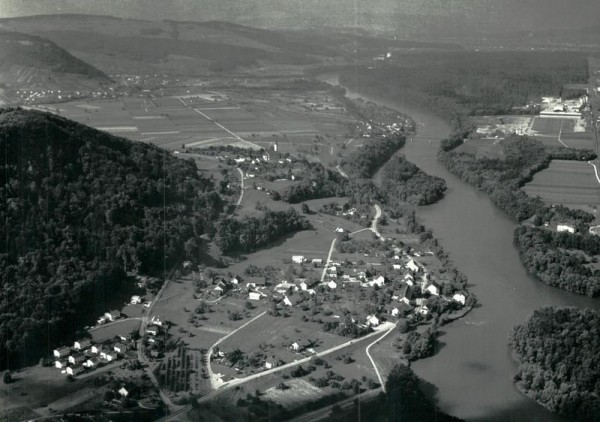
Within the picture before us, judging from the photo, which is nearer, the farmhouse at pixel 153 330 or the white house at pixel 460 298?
the farmhouse at pixel 153 330

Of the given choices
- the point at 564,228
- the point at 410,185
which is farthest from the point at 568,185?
the point at 410,185

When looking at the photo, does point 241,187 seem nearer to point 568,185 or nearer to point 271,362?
point 568,185

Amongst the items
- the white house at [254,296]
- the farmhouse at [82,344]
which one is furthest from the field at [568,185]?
the farmhouse at [82,344]

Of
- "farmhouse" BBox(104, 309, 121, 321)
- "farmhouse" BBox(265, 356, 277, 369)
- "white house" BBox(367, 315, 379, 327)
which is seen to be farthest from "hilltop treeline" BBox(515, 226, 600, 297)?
"farmhouse" BBox(104, 309, 121, 321)

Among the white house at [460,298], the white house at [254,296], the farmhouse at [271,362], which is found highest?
the white house at [460,298]

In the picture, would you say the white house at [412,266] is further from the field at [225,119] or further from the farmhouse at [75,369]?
the field at [225,119]

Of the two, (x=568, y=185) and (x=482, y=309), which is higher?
(x=568, y=185)

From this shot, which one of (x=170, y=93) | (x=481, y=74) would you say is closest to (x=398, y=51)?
(x=481, y=74)
